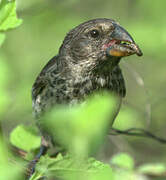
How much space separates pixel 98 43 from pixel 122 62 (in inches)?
51.5

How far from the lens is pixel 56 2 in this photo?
5871mm

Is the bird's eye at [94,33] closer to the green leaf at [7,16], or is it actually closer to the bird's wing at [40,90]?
the bird's wing at [40,90]

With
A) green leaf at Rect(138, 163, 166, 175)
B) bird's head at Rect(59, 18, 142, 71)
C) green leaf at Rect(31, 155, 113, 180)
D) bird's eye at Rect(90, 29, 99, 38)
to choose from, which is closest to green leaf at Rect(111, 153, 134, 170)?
green leaf at Rect(138, 163, 166, 175)

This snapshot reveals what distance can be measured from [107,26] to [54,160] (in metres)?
2.28

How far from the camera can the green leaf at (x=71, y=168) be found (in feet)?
4.89

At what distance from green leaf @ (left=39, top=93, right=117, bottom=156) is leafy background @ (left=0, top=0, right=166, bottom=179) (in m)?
3.14

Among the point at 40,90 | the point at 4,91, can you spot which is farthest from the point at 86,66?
the point at 4,91

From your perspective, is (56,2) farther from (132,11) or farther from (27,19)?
(132,11)

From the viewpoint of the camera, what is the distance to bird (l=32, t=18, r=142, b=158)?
3.68 metres

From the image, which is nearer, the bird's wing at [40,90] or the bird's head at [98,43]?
the bird's head at [98,43]

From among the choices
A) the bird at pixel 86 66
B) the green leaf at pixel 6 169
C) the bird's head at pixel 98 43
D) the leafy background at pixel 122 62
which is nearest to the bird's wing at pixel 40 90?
the bird at pixel 86 66

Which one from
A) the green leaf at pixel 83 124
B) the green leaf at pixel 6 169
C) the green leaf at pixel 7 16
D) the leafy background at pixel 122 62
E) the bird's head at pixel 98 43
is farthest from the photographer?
the leafy background at pixel 122 62

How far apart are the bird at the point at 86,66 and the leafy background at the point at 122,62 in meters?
0.86

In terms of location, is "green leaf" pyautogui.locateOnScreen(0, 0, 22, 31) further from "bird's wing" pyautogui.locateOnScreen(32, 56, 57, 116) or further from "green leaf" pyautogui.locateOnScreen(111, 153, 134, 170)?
"bird's wing" pyautogui.locateOnScreen(32, 56, 57, 116)
